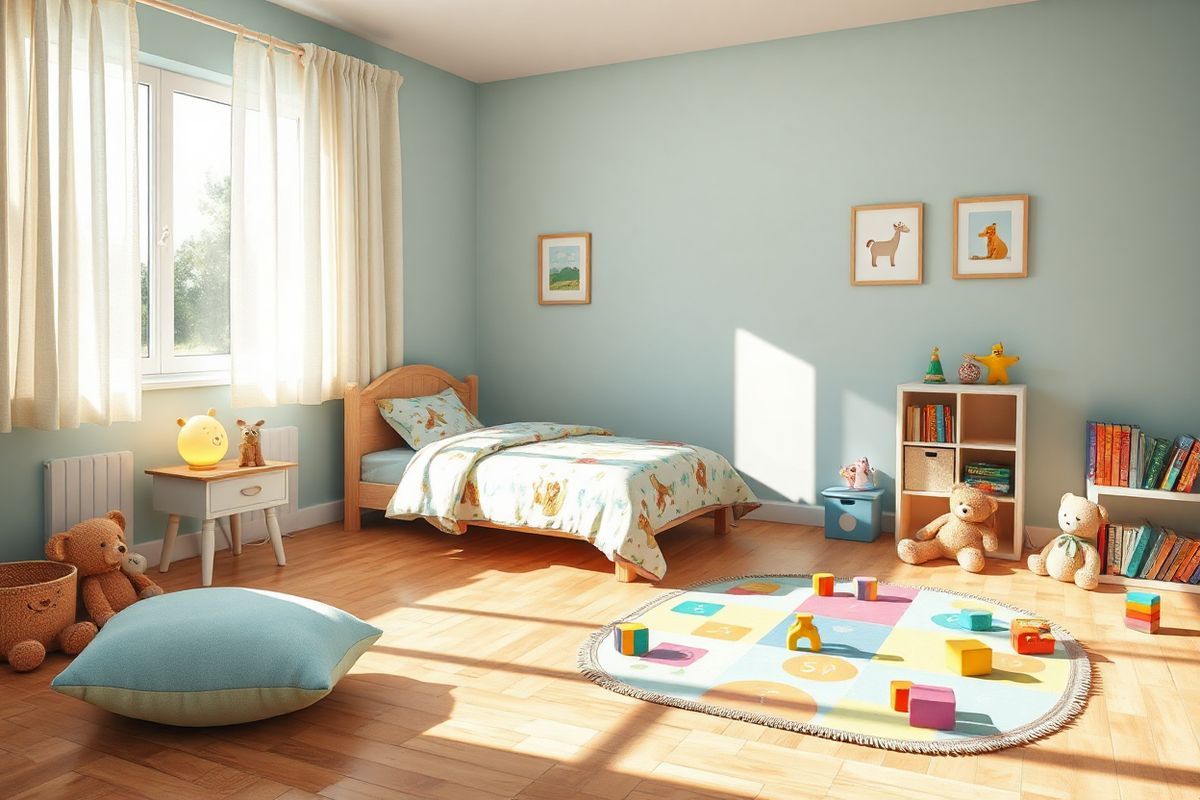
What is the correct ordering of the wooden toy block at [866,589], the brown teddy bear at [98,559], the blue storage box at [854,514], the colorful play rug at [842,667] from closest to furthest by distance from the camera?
the colorful play rug at [842,667], the brown teddy bear at [98,559], the wooden toy block at [866,589], the blue storage box at [854,514]

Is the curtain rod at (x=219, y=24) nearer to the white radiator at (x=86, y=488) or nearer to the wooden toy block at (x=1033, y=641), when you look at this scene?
the white radiator at (x=86, y=488)

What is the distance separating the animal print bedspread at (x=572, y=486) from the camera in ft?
13.4

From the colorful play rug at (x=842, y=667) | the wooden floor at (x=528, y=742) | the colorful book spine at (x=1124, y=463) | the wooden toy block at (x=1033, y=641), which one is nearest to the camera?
the wooden floor at (x=528, y=742)

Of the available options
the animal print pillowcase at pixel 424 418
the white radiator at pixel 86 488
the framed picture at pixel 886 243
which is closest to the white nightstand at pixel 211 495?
the white radiator at pixel 86 488

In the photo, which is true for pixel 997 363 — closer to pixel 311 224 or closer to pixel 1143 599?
pixel 1143 599

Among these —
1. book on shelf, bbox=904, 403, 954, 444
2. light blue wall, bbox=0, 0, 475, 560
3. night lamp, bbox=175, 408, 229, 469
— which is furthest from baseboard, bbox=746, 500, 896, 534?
night lamp, bbox=175, 408, 229, 469

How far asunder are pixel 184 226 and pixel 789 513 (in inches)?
139

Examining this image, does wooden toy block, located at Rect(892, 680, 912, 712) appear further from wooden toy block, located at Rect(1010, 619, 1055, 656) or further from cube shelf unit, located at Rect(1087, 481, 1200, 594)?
cube shelf unit, located at Rect(1087, 481, 1200, 594)

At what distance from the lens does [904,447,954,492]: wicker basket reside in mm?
4664

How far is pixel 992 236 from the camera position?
4.83 meters

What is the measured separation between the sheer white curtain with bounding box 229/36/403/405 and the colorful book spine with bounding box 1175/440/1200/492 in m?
4.03

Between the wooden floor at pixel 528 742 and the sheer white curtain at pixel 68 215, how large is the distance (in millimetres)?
1254

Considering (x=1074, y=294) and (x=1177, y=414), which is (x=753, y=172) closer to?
(x=1074, y=294)

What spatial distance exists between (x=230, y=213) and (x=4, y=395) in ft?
4.78
